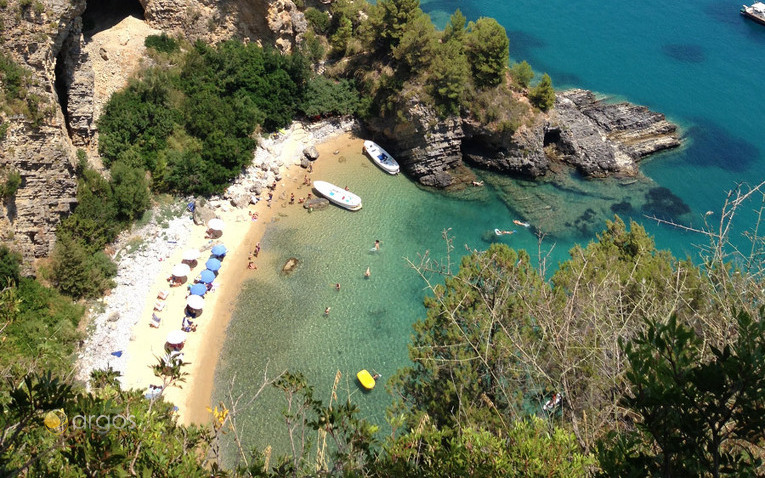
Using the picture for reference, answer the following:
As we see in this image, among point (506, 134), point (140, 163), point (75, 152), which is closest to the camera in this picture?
point (75, 152)

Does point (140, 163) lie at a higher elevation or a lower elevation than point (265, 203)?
higher

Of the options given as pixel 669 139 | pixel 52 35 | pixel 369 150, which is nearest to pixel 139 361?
pixel 52 35

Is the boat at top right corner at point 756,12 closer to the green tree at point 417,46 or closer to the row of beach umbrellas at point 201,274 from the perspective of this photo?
the green tree at point 417,46

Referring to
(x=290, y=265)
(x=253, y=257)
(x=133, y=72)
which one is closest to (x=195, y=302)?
(x=253, y=257)

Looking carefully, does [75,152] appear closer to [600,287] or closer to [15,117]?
[15,117]

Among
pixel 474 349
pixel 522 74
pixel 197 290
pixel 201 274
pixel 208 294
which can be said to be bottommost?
pixel 208 294

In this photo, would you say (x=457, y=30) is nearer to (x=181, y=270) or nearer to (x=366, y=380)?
(x=181, y=270)

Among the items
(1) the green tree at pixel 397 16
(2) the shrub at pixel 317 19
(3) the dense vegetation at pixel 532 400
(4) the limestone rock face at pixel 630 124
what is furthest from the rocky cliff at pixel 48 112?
(4) the limestone rock face at pixel 630 124
